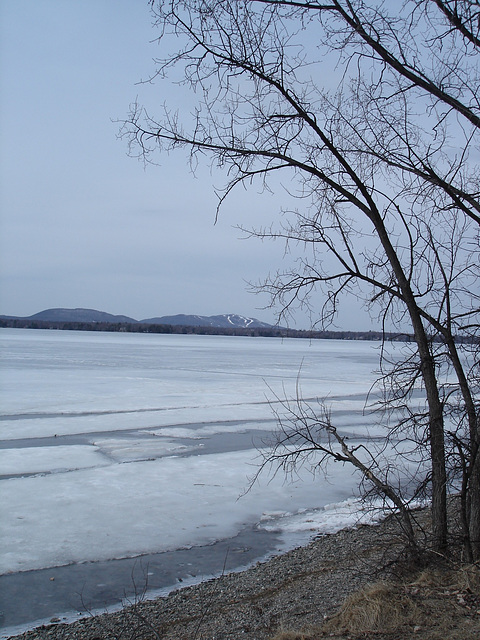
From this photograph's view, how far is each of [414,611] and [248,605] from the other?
174cm

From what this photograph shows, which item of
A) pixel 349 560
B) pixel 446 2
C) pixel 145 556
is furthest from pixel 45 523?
pixel 446 2

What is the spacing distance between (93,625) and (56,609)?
A: 1.80 feet

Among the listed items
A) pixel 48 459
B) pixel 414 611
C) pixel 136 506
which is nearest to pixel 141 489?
pixel 136 506


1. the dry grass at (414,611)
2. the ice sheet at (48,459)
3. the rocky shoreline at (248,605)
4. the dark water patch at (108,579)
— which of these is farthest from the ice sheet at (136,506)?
the dry grass at (414,611)

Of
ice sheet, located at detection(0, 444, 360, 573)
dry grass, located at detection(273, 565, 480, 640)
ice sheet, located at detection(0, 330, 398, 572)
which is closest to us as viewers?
dry grass, located at detection(273, 565, 480, 640)

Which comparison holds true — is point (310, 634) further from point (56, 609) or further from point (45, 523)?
point (45, 523)

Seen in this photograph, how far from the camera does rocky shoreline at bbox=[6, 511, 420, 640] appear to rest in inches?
197

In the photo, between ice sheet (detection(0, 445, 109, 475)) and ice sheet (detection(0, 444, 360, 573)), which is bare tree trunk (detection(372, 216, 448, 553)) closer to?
ice sheet (detection(0, 444, 360, 573))

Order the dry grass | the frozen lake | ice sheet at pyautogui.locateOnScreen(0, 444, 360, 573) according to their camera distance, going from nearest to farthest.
Result: the dry grass < the frozen lake < ice sheet at pyautogui.locateOnScreen(0, 444, 360, 573)

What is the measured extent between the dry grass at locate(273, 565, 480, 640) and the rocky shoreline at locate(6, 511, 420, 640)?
343 mm

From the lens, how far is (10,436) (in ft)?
44.2

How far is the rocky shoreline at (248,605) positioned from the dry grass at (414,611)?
1.12 feet

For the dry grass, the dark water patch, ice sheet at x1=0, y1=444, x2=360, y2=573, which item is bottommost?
the dark water patch

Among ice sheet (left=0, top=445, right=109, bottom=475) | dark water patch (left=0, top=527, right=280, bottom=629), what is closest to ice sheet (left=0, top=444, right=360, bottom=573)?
dark water patch (left=0, top=527, right=280, bottom=629)
